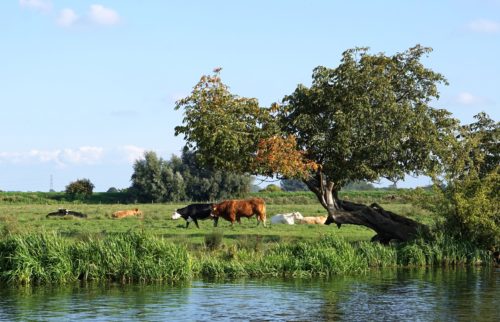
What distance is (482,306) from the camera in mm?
21375

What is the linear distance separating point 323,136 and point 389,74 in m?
4.24

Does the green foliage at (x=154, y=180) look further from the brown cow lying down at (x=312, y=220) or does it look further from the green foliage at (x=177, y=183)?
the brown cow lying down at (x=312, y=220)

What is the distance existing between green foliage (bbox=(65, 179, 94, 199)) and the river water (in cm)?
7574

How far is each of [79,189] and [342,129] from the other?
235 feet

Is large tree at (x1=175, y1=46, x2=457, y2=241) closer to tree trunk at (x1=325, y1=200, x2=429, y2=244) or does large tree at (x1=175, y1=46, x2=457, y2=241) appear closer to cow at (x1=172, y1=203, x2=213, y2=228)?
tree trunk at (x1=325, y1=200, x2=429, y2=244)

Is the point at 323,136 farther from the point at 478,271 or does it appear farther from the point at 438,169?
the point at 478,271

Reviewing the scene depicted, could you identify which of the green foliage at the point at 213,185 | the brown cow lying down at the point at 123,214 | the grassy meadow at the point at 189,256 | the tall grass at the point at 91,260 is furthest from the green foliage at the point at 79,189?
the tall grass at the point at 91,260

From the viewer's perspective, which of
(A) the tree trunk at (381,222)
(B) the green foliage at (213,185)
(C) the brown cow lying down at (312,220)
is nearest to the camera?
(A) the tree trunk at (381,222)

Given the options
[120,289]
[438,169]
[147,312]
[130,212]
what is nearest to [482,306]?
[147,312]

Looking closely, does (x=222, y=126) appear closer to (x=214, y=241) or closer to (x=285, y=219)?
(x=214, y=241)

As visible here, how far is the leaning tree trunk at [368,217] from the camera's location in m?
34.7

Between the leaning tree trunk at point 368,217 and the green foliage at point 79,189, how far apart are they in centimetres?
6664

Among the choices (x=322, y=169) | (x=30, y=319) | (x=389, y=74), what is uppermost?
(x=389, y=74)

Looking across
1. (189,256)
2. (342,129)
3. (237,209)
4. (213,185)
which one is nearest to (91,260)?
(189,256)
